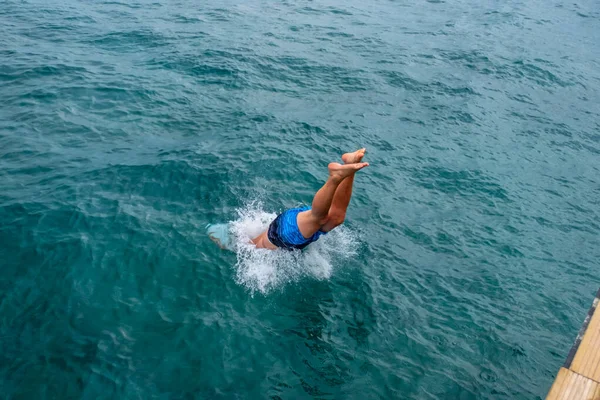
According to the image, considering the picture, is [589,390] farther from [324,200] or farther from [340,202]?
[340,202]

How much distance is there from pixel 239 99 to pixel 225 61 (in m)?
3.23

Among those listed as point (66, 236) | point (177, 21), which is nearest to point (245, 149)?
point (66, 236)

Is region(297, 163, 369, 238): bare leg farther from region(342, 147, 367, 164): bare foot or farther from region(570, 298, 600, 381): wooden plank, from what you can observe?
region(570, 298, 600, 381): wooden plank

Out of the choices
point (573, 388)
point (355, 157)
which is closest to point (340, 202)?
point (355, 157)

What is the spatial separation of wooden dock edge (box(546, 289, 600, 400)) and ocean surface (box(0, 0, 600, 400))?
2422mm

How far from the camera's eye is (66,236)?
10.5 meters

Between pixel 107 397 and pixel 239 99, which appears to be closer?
pixel 107 397

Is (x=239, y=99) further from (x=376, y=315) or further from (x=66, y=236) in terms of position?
(x=376, y=315)

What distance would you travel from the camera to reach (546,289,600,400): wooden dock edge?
18.6ft

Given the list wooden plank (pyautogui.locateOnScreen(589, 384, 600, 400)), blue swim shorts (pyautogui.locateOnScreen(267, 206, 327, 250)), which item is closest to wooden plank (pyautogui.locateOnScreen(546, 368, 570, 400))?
wooden plank (pyautogui.locateOnScreen(589, 384, 600, 400))

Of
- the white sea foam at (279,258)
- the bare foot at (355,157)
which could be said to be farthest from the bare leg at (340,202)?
the white sea foam at (279,258)

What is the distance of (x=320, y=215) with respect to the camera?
8.87 m

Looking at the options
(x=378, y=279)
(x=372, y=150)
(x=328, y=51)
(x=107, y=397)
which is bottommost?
(x=107, y=397)

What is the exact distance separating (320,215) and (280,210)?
123 inches
